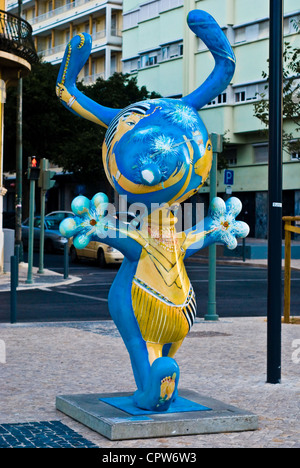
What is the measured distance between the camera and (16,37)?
21406 millimetres

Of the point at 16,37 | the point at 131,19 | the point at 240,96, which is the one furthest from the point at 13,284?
the point at 131,19

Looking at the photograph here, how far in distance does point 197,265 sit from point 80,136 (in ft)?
52.0

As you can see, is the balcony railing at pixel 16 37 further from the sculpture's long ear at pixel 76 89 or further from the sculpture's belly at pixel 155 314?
the sculpture's belly at pixel 155 314

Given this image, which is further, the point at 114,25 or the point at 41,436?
the point at 114,25

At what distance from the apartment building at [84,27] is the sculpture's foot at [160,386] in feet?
165

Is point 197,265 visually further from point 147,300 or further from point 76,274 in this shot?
point 147,300

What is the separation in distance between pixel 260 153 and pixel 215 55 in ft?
126

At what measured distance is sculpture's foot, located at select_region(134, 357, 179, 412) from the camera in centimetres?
525

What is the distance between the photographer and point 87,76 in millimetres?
58188

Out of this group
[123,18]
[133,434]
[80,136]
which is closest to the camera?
[133,434]

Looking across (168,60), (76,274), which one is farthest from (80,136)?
(76,274)

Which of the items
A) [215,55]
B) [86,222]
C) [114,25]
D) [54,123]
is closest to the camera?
[86,222]

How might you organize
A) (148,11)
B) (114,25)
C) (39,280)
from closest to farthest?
1. (39,280)
2. (148,11)
3. (114,25)

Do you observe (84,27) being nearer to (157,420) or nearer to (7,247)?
(7,247)
